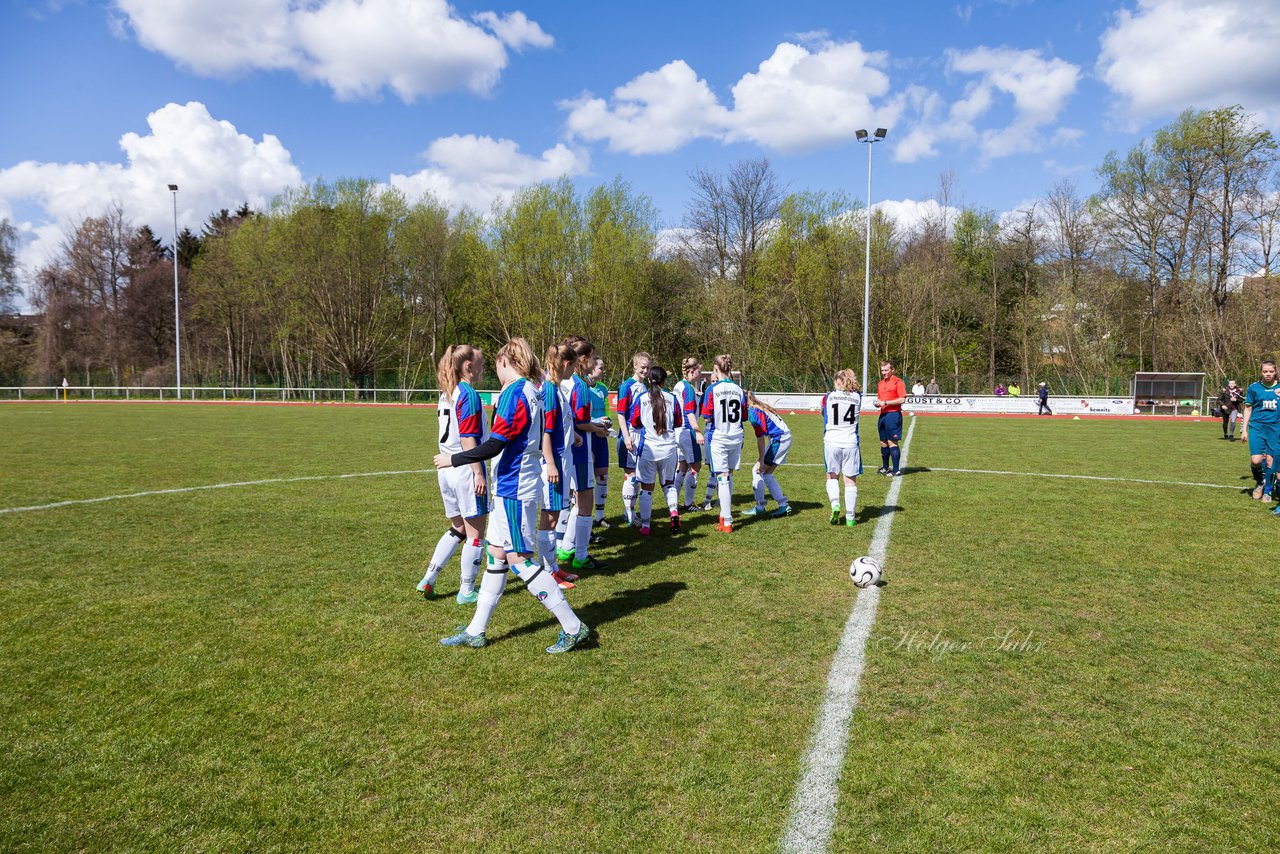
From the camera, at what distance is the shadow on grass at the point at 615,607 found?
17.4ft

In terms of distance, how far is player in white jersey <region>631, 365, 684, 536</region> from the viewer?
806cm

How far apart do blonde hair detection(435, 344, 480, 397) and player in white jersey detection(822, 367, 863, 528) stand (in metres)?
4.56

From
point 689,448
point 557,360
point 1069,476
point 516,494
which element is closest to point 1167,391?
point 1069,476

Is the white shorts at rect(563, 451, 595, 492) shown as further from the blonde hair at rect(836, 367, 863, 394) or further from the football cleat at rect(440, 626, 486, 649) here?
the blonde hair at rect(836, 367, 863, 394)

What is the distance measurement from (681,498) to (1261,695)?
6924 mm

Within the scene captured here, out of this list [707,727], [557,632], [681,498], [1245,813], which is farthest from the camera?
→ [681,498]

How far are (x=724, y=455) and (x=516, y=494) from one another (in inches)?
165

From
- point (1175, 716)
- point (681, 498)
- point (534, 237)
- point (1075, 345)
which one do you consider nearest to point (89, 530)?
point (681, 498)

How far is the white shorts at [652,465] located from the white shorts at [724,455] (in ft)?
2.00

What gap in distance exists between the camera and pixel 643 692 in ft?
13.9

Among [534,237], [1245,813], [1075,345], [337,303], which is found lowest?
[1245,813]

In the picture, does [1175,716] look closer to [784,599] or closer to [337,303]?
[784,599]

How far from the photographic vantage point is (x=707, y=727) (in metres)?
3.82

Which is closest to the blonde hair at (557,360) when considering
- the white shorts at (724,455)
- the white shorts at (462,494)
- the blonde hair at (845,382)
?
the white shorts at (462,494)
